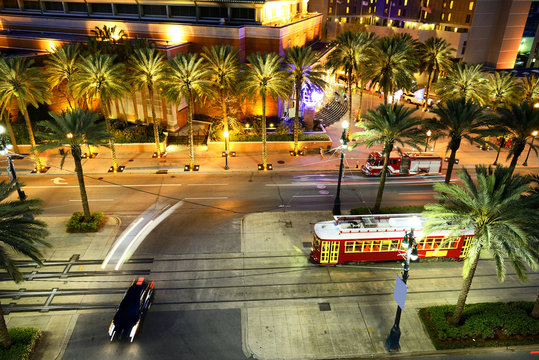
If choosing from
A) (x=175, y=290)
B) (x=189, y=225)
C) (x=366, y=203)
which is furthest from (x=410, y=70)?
(x=175, y=290)

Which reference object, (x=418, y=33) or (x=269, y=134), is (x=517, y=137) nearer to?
(x=269, y=134)

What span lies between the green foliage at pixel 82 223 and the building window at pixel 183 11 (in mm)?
40984

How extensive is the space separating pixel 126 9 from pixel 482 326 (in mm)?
67473

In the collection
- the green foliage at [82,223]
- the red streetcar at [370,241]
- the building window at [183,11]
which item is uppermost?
the building window at [183,11]

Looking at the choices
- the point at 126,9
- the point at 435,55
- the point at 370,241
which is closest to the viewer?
the point at 370,241

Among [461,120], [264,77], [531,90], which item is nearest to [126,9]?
[264,77]

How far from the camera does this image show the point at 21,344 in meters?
21.1

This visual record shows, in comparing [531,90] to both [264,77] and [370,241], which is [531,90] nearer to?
[264,77]

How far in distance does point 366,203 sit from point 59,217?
29.4 meters

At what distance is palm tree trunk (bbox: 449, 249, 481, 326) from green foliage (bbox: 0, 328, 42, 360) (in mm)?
24920

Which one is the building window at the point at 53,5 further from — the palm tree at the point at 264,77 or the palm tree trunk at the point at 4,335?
the palm tree trunk at the point at 4,335

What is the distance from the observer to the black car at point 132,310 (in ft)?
73.3

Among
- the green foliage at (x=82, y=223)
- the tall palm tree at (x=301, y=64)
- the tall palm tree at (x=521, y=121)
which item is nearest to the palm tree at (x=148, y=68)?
the tall palm tree at (x=301, y=64)

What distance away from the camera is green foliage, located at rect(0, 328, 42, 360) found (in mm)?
20406
